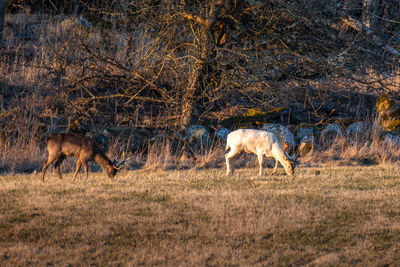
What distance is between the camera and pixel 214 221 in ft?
23.9

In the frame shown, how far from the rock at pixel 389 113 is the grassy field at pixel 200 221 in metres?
7.86

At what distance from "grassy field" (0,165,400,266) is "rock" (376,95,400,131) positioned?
7.86 m

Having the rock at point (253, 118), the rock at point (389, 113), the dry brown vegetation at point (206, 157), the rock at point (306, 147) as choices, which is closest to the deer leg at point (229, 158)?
the dry brown vegetation at point (206, 157)

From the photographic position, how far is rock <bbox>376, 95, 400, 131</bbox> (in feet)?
59.0

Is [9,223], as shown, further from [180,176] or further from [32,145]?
[32,145]

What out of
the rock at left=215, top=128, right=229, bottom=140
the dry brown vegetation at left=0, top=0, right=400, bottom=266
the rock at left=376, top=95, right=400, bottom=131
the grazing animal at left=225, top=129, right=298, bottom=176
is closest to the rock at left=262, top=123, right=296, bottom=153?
the dry brown vegetation at left=0, top=0, right=400, bottom=266

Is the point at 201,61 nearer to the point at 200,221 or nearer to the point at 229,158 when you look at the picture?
the point at 229,158

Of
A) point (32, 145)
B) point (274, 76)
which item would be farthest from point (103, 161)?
point (274, 76)

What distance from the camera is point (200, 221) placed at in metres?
7.26

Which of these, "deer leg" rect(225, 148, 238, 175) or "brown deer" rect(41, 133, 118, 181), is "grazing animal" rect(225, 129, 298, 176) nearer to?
"deer leg" rect(225, 148, 238, 175)

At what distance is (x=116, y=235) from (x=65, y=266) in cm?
116

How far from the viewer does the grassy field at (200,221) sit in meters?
5.89

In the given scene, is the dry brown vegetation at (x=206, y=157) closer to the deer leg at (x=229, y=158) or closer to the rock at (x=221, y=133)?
the deer leg at (x=229, y=158)

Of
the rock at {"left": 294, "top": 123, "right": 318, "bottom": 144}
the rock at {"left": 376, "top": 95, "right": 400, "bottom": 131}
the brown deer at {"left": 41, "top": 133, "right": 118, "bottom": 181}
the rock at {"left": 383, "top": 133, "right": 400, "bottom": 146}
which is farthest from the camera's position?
the rock at {"left": 376, "top": 95, "right": 400, "bottom": 131}
